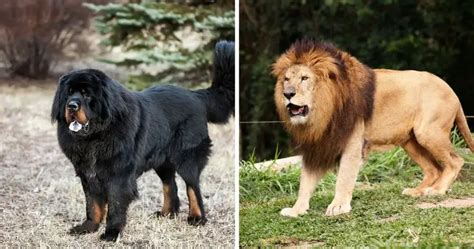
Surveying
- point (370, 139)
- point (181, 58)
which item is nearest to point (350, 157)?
point (370, 139)

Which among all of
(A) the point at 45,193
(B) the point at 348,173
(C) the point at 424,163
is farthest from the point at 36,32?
(C) the point at 424,163

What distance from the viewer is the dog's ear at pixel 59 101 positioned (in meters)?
3.63

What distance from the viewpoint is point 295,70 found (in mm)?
3662

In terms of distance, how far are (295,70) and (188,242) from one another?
0.96m

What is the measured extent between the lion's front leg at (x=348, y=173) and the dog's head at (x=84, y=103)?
3.18ft

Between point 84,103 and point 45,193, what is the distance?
1.85ft

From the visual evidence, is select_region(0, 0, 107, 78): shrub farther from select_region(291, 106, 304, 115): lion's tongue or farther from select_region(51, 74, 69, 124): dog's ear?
select_region(291, 106, 304, 115): lion's tongue

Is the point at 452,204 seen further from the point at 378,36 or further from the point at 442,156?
the point at 378,36

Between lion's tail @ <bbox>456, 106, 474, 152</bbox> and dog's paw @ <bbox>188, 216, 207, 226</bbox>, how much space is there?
120 centimetres

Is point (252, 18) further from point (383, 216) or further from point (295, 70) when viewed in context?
point (383, 216)

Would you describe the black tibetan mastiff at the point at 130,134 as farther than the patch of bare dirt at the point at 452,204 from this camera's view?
No

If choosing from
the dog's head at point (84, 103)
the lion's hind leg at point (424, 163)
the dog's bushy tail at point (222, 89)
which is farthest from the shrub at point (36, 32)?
the lion's hind leg at point (424, 163)

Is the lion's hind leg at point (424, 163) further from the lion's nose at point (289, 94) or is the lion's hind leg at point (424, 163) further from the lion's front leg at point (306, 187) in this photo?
the lion's nose at point (289, 94)

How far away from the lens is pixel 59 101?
364 cm
